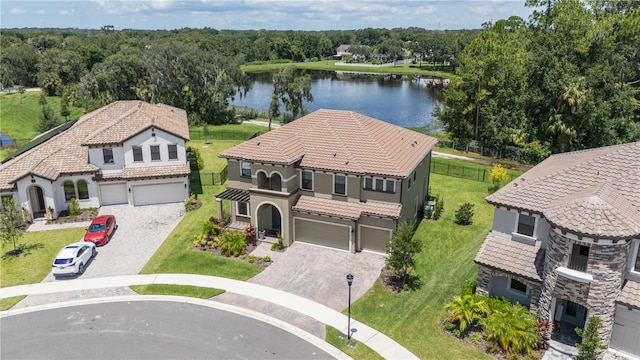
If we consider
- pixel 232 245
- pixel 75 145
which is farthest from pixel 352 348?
pixel 75 145

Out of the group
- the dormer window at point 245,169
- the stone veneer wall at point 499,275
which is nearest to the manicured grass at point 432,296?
the stone veneer wall at point 499,275

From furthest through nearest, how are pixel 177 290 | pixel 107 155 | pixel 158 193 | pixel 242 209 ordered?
pixel 158 193 < pixel 107 155 < pixel 242 209 < pixel 177 290

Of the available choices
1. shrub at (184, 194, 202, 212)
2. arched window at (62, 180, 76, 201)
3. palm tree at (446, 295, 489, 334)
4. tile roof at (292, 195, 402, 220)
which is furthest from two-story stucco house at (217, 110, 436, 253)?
arched window at (62, 180, 76, 201)

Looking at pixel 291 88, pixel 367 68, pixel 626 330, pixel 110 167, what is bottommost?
pixel 626 330

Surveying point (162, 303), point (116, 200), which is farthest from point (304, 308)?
point (116, 200)

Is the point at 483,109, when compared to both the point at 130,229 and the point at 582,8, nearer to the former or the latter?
the point at 582,8

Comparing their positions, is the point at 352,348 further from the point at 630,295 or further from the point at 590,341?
the point at 630,295

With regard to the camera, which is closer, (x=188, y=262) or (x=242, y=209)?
(x=188, y=262)
